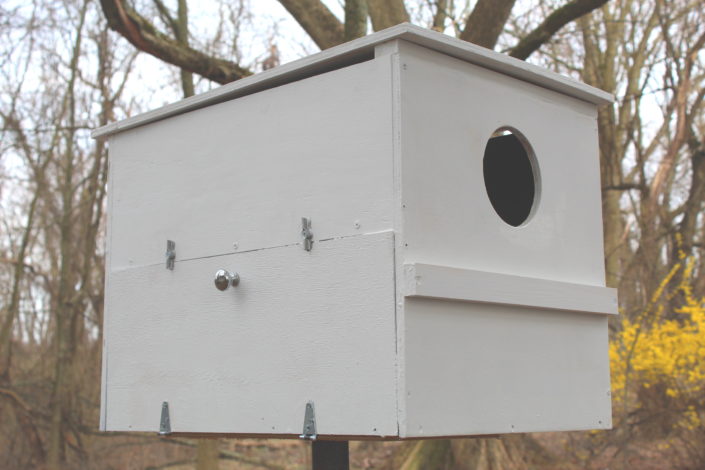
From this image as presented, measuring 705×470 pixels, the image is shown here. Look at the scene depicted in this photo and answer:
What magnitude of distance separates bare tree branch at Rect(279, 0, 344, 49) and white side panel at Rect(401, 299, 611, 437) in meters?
3.31

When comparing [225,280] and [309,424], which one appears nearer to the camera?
[309,424]

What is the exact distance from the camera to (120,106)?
29.9 feet

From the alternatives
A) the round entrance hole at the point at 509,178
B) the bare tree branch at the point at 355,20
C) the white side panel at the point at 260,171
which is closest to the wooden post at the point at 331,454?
the white side panel at the point at 260,171

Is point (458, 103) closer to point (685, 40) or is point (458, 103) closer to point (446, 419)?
point (446, 419)

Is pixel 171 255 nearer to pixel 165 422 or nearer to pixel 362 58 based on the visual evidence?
pixel 165 422

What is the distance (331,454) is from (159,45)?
3399 mm

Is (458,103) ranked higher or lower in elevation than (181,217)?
higher

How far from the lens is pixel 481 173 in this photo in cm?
279

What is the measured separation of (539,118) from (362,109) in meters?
0.80

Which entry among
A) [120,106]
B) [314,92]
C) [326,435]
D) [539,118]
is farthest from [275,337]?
[120,106]

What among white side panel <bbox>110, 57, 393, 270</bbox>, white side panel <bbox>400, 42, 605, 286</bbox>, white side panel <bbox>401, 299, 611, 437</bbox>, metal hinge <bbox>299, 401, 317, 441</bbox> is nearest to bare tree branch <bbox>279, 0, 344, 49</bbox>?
white side panel <bbox>110, 57, 393, 270</bbox>

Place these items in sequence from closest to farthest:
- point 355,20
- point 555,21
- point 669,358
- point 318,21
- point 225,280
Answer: point 225,280 → point 355,20 → point 555,21 → point 318,21 → point 669,358

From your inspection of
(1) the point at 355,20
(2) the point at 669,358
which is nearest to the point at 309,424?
(1) the point at 355,20

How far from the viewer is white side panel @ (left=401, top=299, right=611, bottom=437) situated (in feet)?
8.04
